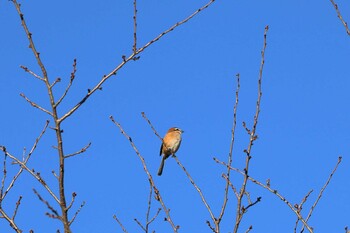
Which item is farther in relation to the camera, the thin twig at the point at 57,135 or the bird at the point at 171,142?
the bird at the point at 171,142

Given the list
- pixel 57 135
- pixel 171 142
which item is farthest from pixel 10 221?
pixel 171 142

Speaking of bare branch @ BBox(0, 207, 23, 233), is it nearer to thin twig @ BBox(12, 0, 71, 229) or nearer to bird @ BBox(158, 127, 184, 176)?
thin twig @ BBox(12, 0, 71, 229)

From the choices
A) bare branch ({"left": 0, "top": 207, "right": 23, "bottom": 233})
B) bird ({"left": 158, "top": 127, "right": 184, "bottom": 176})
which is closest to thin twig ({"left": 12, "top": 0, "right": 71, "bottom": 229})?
bare branch ({"left": 0, "top": 207, "right": 23, "bottom": 233})

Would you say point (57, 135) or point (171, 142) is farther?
point (171, 142)

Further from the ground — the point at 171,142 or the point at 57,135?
the point at 171,142

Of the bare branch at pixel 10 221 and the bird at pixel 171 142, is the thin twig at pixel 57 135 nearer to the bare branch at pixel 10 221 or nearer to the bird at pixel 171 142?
the bare branch at pixel 10 221

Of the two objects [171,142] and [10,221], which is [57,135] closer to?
[10,221]

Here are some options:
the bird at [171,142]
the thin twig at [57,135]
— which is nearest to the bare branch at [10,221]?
the thin twig at [57,135]

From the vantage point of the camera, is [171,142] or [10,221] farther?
[171,142]

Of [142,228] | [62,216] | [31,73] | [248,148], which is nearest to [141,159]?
[142,228]

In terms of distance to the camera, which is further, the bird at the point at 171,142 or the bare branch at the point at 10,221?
the bird at the point at 171,142

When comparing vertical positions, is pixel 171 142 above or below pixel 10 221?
above

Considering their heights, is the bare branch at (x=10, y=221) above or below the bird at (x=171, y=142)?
below

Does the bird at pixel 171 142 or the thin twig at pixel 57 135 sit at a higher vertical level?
the bird at pixel 171 142
